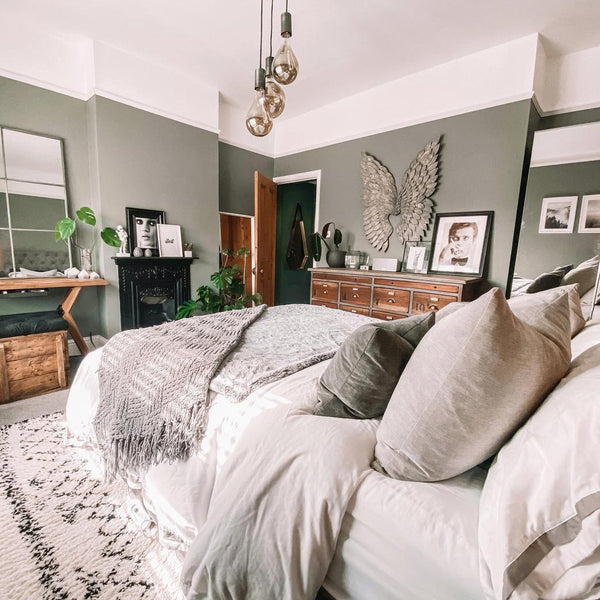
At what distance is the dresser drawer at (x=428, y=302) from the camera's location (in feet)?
9.50

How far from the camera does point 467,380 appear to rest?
0.71m

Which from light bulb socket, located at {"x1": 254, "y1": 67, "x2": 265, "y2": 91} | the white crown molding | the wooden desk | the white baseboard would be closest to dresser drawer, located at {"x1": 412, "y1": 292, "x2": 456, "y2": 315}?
the white crown molding

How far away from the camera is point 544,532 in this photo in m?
0.56

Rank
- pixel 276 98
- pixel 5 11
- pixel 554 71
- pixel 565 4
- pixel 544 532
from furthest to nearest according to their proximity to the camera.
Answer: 1. pixel 554 71
2. pixel 5 11
3. pixel 565 4
4. pixel 276 98
5. pixel 544 532

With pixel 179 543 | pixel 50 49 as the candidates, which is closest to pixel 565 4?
pixel 179 543

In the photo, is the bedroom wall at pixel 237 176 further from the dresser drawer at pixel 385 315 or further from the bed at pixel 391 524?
the bed at pixel 391 524

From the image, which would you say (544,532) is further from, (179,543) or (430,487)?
(179,543)

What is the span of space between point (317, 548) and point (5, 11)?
4.54 metres

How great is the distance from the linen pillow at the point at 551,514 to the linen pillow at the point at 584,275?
1814 mm

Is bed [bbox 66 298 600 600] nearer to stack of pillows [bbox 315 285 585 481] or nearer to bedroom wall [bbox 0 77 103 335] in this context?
stack of pillows [bbox 315 285 585 481]

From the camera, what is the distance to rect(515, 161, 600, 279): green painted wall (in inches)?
105

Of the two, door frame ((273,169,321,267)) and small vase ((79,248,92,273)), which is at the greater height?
door frame ((273,169,321,267))

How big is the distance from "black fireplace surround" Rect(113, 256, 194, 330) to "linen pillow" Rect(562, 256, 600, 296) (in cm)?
378

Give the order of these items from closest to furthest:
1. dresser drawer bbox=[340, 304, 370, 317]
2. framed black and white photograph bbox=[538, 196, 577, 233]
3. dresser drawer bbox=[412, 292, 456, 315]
Result: 1. framed black and white photograph bbox=[538, 196, 577, 233]
2. dresser drawer bbox=[412, 292, 456, 315]
3. dresser drawer bbox=[340, 304, 370, 317]
